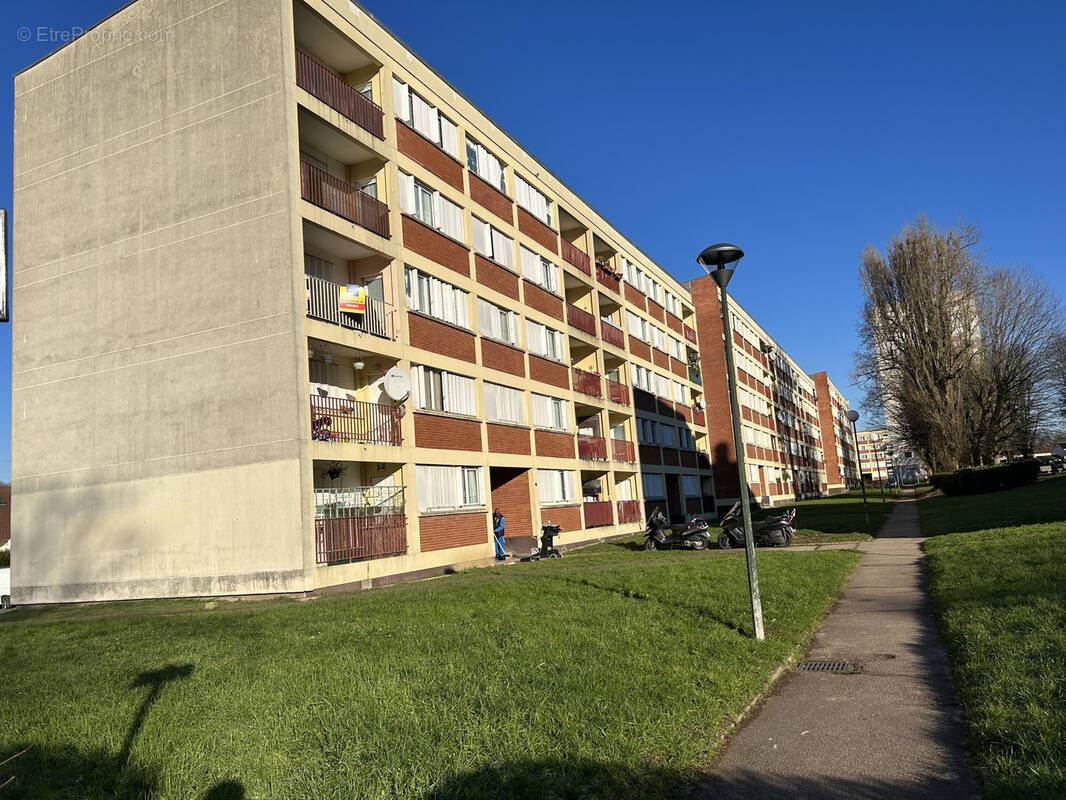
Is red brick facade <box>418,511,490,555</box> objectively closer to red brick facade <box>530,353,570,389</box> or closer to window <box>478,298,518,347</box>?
window <box>478,298,518,347</box>

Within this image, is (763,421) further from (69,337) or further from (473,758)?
(473,758)

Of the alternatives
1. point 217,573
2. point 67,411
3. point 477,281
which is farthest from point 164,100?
point 217,573

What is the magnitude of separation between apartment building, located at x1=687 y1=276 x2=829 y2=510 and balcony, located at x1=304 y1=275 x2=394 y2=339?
21.3m

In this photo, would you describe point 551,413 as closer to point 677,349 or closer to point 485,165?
point 485,165

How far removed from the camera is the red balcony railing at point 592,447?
30578 mm

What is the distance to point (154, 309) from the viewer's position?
61.0ft

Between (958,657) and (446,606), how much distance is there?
21.3ft

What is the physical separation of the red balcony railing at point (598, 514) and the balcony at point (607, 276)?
10854mm

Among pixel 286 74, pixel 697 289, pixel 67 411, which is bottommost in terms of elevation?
pixel 67 411

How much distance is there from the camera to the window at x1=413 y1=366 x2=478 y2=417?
819 inches

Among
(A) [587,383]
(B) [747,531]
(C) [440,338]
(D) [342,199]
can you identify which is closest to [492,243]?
(C) [440,338]

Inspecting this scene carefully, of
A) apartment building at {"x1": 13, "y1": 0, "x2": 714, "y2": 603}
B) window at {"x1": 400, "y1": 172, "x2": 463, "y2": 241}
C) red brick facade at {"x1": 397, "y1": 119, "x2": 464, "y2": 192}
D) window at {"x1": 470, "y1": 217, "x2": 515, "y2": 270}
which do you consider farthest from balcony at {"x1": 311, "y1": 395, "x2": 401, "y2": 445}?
window at {"x1": 470, "y1": 217, "x2": 515, "y2": 270}

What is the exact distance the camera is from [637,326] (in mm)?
40469

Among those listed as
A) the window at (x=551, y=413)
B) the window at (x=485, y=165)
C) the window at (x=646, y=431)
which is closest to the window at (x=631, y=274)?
the window at (x=646, y=431)
